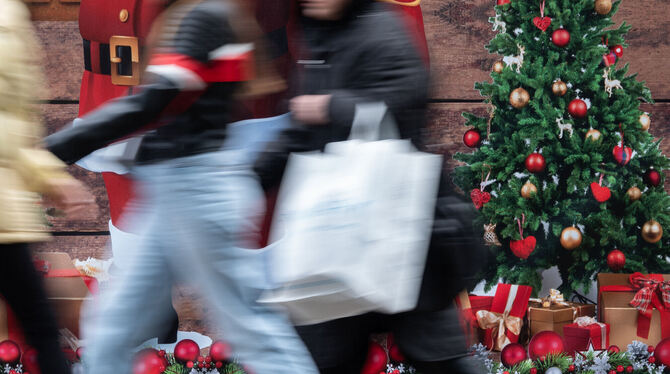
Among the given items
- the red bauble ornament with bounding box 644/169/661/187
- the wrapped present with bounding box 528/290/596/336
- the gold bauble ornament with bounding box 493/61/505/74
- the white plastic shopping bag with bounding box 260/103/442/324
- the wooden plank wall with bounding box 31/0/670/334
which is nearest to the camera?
the white plastic shopping bag with bounding box 260/103/442/324

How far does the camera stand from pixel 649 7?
402 centimetres

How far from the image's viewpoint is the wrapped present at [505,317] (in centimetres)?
325

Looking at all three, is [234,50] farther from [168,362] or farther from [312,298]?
[168,362]

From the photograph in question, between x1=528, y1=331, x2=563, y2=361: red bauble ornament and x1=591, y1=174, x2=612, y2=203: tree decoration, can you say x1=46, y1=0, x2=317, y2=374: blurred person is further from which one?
x1=591, y1=174, x2=612, y2=203: tree decoration

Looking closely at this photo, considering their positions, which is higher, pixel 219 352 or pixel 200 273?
pixel 200 273

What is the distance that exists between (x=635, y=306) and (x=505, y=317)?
521 millimetres

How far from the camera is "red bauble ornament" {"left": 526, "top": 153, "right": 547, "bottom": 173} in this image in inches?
134


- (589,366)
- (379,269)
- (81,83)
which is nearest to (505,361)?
(589,366)

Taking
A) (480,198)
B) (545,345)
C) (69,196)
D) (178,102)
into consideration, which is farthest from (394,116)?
(480,198)

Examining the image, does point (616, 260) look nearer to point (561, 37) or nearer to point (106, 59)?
point (561, 37)

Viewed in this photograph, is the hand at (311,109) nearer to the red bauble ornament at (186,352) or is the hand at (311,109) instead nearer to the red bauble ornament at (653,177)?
the red bauble ornament at (186,352)

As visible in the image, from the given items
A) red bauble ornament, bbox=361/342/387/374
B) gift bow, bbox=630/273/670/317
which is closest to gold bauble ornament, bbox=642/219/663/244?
gift bow, bbox=630/273/670/317

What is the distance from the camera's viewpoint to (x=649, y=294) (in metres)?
3.12

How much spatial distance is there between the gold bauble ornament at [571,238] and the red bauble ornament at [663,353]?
1.84 ft
